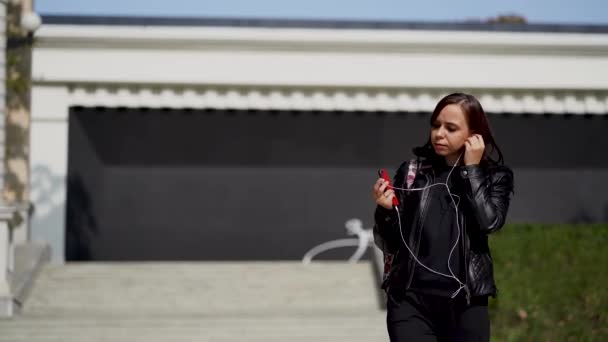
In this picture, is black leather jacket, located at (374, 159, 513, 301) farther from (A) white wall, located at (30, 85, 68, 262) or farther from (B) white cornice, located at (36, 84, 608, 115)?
(A) white wall, located at (30, 85, 68, 262)

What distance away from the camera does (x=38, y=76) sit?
16.8 meters

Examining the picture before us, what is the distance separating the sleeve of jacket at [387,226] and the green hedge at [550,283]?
7.22 metres

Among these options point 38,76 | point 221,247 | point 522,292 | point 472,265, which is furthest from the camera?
point 221,247

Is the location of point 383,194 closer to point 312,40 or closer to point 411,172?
point 411,172

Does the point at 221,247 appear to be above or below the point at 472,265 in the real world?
below

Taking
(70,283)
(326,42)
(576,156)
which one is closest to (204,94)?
(326,42)

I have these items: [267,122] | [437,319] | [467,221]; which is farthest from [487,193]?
[267,122]

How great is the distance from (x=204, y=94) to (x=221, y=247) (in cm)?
292

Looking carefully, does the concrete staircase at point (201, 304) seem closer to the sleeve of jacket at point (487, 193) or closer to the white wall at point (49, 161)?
the white wall at point (49, 161)

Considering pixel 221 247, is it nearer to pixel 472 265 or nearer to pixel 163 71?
pixel 163 71

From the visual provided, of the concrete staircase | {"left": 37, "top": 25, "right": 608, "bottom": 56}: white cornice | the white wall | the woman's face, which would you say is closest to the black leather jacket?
the woman's face

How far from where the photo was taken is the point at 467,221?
399 cm

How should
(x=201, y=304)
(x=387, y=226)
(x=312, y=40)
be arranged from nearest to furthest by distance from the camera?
(x=387, y=226), (x=201, y=304), (x=312, y=40)

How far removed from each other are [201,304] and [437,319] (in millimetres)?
10268
